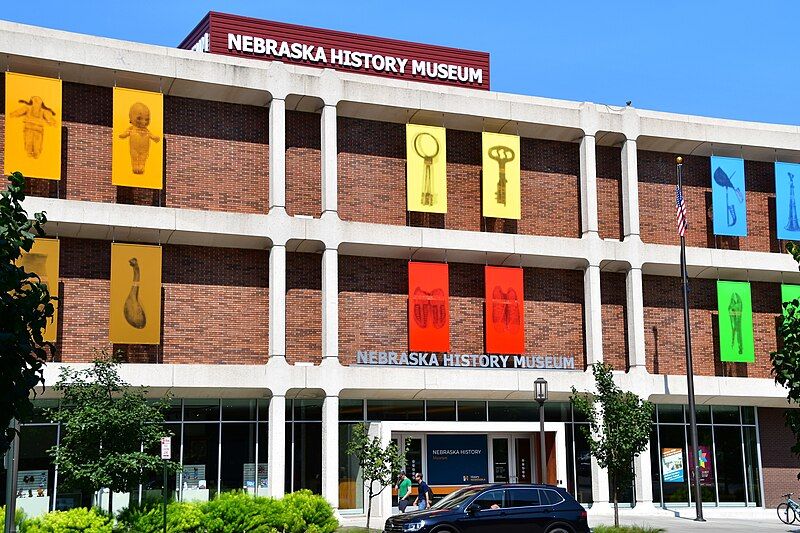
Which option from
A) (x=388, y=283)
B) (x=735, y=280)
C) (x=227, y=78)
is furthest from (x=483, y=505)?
(x=735, y=280)

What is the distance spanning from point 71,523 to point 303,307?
13.5m

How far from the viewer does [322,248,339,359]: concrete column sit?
37844mm

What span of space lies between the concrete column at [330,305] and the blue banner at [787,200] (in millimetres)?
19267

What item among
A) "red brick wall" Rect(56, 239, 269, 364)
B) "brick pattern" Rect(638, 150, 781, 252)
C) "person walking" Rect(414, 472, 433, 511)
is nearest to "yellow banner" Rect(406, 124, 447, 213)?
"red brick wall" Rect(56, 239, 269, 364)

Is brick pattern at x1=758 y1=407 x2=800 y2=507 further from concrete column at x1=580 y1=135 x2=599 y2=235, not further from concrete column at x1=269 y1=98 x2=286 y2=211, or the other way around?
concrete column at x1=269 y1=98 x2=286 y2=211

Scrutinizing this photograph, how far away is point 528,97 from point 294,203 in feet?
35.0

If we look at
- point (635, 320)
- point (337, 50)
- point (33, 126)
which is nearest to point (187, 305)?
point (33, 126)

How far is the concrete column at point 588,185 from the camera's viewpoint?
42500 millimetres

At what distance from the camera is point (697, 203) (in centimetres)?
4516

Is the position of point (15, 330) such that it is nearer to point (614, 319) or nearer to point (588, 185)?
point (588, 185)

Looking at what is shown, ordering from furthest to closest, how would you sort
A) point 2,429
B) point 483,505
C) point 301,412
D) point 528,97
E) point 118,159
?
point 528,97, point 301,412, point 118,159, point 483,505, point 2,429

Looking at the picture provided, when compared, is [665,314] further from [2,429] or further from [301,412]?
[2,429]

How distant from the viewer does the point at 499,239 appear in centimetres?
4072

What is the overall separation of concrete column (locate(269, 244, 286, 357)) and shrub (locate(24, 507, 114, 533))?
1063 cm
